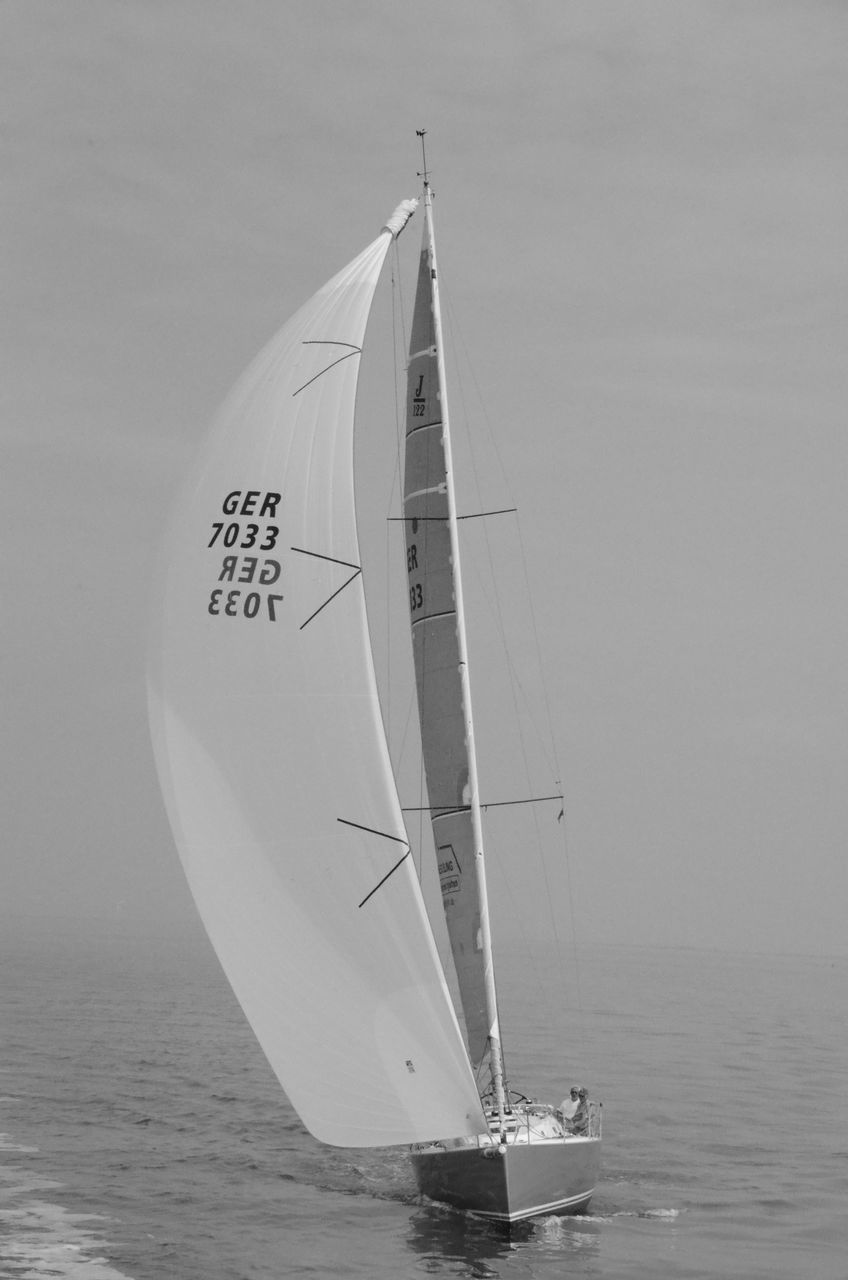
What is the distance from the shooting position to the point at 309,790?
17.1 metres

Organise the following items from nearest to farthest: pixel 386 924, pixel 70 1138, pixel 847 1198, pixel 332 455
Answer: pixel 386 924 → pixel 332 455 → pixel 847 1198 → pixel 70 1138

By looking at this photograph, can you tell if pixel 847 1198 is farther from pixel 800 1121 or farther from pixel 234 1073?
pixel 234 1073

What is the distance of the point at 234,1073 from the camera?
36406 millimetres

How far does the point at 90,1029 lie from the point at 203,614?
30242 mm

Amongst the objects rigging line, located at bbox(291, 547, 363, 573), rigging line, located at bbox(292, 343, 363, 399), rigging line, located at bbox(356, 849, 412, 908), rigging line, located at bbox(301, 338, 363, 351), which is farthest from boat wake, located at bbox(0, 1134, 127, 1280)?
rigging line, located at bbox(301, 338, 363, 351)

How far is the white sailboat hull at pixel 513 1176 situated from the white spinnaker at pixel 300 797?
4.47 feet

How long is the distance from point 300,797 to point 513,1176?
5657 millimetres

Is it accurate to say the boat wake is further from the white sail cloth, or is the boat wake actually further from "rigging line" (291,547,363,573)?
"rigging line" (291,547,363,573)

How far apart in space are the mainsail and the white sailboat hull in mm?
1908

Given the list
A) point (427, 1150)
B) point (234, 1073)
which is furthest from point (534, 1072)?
point (427, 1150)

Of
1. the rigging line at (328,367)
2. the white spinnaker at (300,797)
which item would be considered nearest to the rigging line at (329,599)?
the white spinnaker at (300,797)

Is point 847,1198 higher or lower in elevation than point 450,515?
lower

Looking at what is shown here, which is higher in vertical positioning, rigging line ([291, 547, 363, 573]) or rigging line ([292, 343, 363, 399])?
rigging line ([292, 343, 363, 399])

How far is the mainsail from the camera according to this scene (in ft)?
67.9
